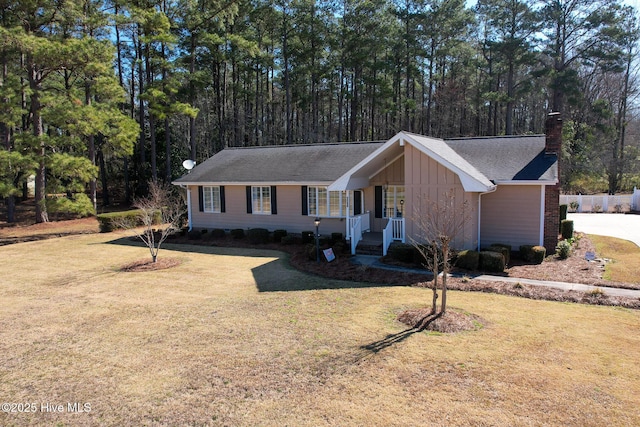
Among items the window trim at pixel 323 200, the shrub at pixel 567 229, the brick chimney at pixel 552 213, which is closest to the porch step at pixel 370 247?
the window trim at pixel 323 200

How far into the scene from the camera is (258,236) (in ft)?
59.6

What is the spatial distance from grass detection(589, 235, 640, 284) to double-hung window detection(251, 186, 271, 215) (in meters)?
13.3

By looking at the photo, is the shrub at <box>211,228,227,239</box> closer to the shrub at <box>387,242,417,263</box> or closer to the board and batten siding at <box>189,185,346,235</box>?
the board and batten siding at <box>189,185,346,235</box>

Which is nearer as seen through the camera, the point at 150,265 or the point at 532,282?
the point at 532,282

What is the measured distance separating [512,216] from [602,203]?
1997 cm

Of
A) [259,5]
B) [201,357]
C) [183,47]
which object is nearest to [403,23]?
[259,5]

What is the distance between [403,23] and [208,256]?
3116cm

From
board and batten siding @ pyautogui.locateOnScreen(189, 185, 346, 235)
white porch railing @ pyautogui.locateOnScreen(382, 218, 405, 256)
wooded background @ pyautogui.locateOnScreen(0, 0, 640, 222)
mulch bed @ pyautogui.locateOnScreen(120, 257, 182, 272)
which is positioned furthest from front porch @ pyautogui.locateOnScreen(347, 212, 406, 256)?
wooded background @ pyautogui.locateOnScreen(0, 0, 640, 222)

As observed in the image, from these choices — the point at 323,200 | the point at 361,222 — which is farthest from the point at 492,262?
the point at 323,200

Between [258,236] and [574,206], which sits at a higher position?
[574,206]

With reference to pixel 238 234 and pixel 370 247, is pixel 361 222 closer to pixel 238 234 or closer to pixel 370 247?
pixel 370 247

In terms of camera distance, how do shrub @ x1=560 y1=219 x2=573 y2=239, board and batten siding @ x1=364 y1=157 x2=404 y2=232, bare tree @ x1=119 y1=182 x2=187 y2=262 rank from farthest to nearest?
shrub @ x1=560 y1=219 x2=573 y2=239
board and batten siding @ x1=364 y1=157 x2=404 y2=232
bare tree @ x1=119 y1=182 x2=187 y2=262

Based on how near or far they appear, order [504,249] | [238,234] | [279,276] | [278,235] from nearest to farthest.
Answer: [279,276] < [504,249] < [278,235] < [238,234]

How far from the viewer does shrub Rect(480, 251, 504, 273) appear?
12117 mm
